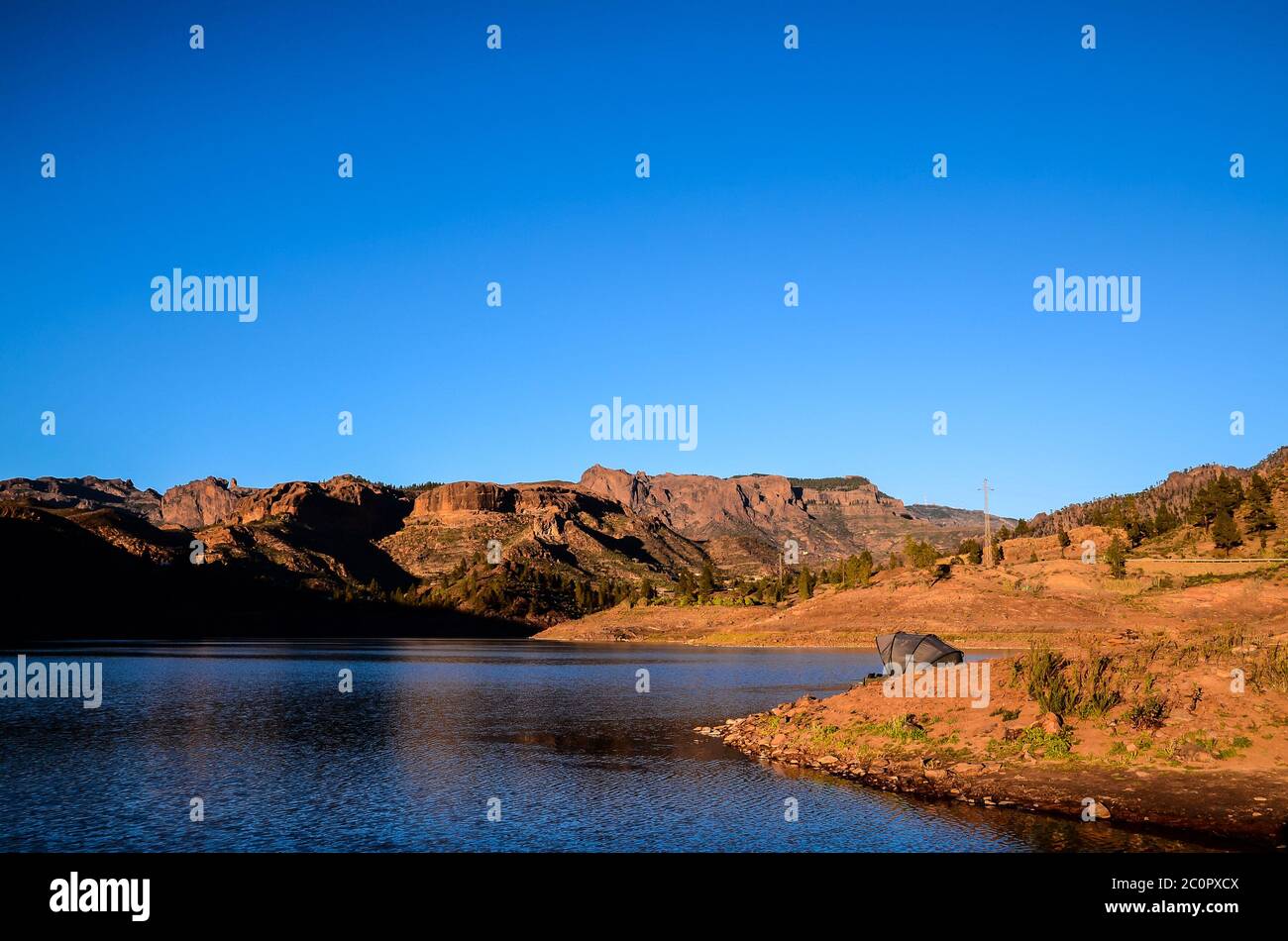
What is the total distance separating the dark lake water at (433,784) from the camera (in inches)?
909

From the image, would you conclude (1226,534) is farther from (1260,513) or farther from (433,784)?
(433,784)

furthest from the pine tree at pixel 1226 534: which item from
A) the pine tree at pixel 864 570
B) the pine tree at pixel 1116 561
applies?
the pine tree at pixel 864 570

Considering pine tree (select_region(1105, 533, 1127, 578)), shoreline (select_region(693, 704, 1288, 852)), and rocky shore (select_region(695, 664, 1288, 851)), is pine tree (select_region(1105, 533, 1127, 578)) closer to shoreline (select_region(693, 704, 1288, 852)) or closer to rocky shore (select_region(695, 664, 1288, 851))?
rocky shore (select_region(695, 664, 1288, 851))

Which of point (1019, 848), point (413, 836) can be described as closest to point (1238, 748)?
point (1019, 848)

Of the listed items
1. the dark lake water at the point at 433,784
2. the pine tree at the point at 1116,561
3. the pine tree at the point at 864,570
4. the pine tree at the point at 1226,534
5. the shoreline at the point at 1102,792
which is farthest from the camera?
the pine tree at the point at 864,570

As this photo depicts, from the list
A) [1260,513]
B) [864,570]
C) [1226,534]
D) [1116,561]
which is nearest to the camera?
[1226,534]

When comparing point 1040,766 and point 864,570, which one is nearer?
point 1040,766

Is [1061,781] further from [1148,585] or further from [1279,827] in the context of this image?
[1148,585]

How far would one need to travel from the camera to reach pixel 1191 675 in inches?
1351

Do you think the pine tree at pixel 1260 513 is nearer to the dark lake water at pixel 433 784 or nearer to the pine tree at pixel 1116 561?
the pine tree at pixel 1116 561

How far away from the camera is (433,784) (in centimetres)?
3059

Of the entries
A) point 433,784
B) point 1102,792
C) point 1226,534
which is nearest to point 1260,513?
point 1226,534
